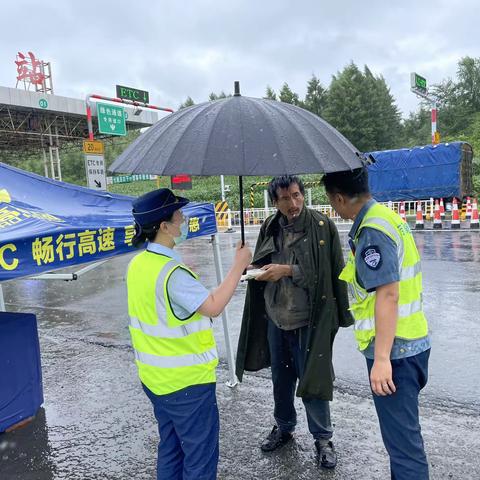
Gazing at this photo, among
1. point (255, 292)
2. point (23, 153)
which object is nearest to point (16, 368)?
point (255, 292)

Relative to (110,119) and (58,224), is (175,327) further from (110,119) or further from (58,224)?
(110,119)

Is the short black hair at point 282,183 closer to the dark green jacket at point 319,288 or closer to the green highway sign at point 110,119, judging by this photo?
the dark green jacket at point 319,288

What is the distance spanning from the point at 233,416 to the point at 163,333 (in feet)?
6.20

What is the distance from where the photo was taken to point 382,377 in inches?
80.6

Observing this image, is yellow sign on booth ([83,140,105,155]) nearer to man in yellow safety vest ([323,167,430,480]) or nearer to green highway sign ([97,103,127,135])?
green highway sign ([97,103,127,135])

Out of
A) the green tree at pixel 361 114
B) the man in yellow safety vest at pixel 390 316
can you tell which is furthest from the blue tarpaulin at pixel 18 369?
the green tree at pixel 361 114

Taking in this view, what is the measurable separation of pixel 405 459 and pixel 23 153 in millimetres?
33120

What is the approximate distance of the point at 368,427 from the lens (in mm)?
3441

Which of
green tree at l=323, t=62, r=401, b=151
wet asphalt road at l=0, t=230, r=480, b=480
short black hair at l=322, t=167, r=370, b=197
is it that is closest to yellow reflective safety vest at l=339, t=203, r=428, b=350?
short black hair at l=322, t=167, r=370, b=197

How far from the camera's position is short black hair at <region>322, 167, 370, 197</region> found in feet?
7.31

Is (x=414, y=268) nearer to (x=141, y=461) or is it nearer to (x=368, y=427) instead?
(x=368, y=427)

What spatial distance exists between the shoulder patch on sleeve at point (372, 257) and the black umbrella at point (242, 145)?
14.6 inches

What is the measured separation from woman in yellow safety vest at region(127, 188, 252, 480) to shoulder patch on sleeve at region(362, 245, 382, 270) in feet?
1.83

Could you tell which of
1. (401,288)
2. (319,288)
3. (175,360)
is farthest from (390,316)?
(175,360)
